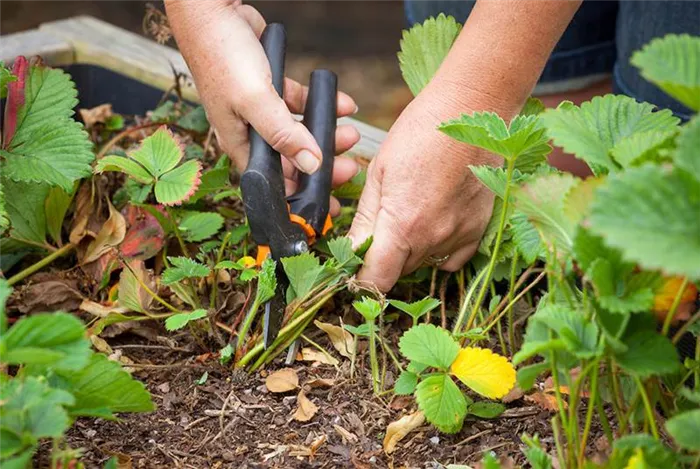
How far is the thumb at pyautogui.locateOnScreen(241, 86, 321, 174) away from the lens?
1039mm

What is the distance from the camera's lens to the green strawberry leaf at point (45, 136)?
1.02m

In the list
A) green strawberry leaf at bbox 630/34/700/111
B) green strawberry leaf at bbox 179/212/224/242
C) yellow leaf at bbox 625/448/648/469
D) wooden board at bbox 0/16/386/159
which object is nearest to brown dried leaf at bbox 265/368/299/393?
green strawberry leaf at bbox 179/212/224/242

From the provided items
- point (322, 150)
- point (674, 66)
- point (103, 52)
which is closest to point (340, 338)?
point (322, 150)

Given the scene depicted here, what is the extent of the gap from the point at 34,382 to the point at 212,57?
0.62m

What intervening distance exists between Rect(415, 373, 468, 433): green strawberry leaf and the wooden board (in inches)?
34.6

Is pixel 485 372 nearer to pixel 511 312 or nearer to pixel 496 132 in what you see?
pixel 511 312

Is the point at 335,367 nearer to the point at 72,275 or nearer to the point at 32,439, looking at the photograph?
the point at 72,275

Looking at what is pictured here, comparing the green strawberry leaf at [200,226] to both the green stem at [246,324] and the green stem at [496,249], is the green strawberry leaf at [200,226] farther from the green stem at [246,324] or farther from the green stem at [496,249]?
the green stem at [496,249]

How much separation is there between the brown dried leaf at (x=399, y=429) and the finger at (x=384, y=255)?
7.6 inches

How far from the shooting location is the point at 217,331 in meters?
1.05

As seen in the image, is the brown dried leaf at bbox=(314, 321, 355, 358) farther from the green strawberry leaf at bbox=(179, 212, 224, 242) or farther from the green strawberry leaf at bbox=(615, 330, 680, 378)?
the green strawberry leaf at bbox=(615, 330, 680, 378)

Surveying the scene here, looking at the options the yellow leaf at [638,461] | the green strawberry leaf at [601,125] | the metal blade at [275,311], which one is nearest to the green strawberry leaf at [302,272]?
the metal blade at [275,311]

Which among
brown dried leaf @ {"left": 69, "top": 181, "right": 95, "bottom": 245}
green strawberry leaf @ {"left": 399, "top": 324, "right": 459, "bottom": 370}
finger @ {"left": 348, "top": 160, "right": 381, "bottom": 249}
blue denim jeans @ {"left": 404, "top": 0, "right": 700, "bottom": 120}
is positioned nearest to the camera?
green strawberry leaf @ {"left": 399, "top": 324, "right": 459, "bottom": 370}

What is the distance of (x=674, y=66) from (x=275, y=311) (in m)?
0.58
